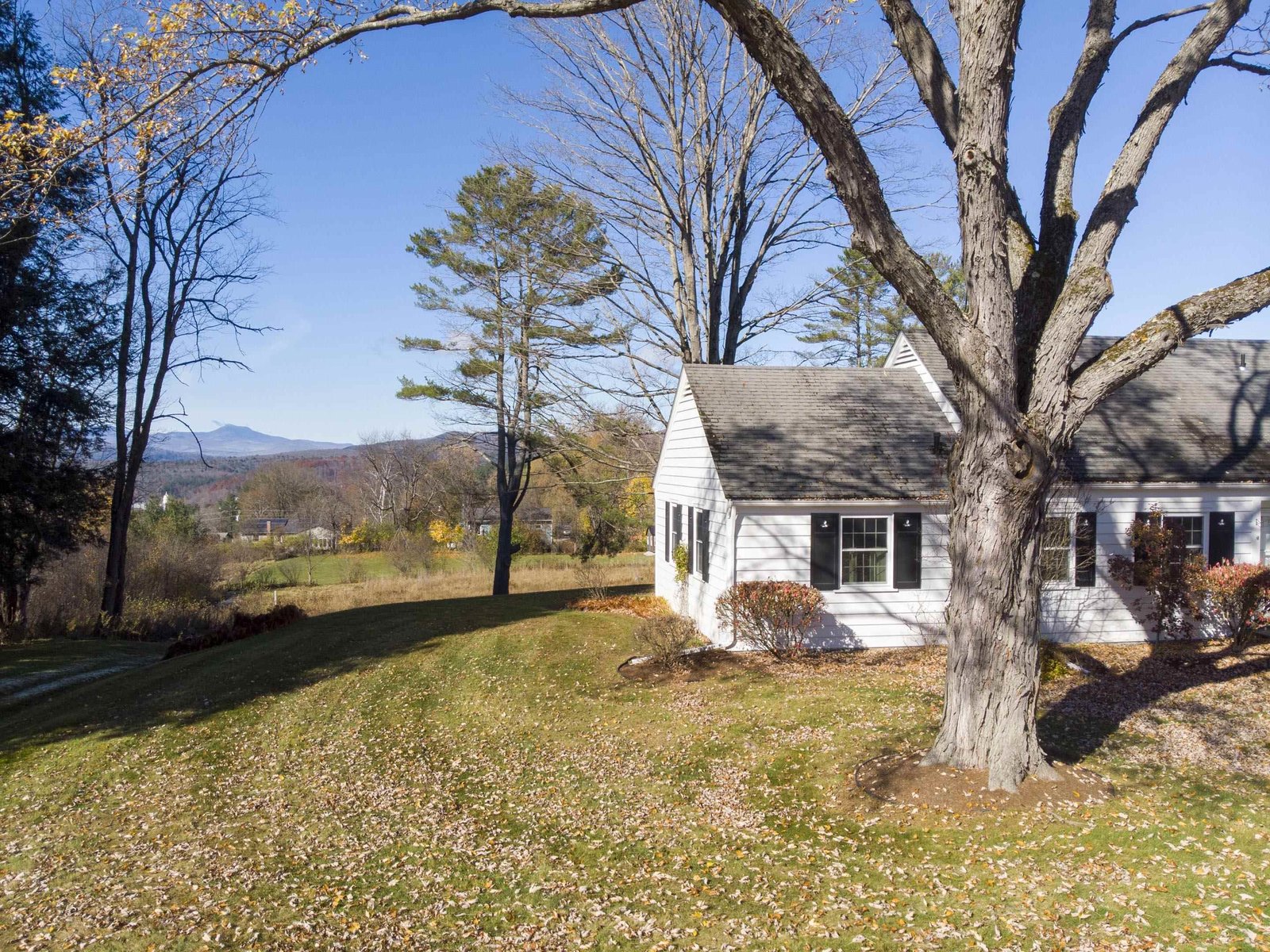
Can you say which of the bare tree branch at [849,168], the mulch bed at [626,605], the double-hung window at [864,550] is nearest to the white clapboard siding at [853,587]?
the double-hung window at [864,550]

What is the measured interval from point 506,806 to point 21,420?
14871 mm

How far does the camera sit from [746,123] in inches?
760

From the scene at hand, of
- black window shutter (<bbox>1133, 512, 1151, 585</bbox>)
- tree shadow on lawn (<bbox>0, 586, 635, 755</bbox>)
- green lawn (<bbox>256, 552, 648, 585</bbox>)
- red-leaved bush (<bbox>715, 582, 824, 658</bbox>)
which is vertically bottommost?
→ green lawn (<bbox>256, 552, 648, 585</bbox>)

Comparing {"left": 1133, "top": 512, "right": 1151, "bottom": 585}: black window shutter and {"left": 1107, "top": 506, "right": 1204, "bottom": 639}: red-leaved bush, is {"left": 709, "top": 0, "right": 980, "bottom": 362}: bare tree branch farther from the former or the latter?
{"left": 1133, "top": 512, "right": 1151, "bottom": 585}: black window shutter

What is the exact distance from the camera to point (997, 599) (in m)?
6.02

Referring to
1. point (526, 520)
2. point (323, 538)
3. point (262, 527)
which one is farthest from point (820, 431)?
point (262, 527)

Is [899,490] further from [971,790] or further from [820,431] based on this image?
[971,790]

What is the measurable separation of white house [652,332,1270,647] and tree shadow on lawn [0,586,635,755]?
5329 millimetres

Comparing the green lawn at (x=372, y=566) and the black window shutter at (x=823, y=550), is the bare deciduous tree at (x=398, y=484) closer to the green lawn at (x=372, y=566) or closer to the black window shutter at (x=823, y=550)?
A: the green lawn at (x=372, y=566)

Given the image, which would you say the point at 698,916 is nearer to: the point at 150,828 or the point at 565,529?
the point at 150,828

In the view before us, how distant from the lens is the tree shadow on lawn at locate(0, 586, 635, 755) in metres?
9.97

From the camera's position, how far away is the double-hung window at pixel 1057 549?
11844 millimetres

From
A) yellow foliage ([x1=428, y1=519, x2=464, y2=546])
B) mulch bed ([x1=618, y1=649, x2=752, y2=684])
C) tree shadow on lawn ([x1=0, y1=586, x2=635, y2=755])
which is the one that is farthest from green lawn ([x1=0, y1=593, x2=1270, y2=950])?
yellow foliage ([x1=428, y1=519, x2=464, y2=546])

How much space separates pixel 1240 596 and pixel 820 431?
21.9ft
